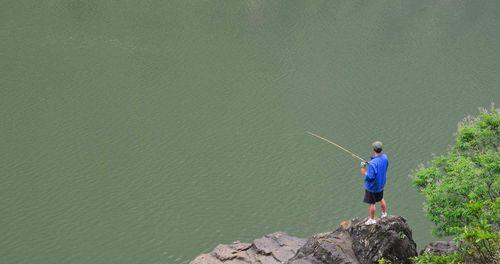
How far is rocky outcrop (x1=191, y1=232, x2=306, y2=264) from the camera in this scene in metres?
11.2

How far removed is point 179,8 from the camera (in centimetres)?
2962

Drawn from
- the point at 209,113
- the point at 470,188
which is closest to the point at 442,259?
the point at 470,188

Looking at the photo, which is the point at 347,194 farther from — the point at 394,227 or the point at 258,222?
the point at 394,227

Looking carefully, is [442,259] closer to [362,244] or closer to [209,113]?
[362,244]

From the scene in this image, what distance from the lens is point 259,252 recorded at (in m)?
11.4

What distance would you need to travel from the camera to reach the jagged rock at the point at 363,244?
26.9 ft

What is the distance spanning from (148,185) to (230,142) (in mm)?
3235

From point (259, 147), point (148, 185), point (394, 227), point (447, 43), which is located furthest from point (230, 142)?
point (447, 43)

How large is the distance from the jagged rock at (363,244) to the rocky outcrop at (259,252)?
190 centimetres

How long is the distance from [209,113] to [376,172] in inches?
473

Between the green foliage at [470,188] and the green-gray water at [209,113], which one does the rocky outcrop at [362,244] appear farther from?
the green-gray water at [209,113]

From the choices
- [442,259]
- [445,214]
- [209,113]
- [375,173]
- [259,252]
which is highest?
[209,113]

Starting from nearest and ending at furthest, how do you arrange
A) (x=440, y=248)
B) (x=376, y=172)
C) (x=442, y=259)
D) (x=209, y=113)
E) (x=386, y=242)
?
(x=442, y=259) → (x=376, y=172) → (x=386, y=242) → (x=440, y=248) → (x=209, y=113)

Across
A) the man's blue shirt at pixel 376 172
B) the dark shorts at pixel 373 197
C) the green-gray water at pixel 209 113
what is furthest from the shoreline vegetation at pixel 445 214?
the green-gray water at pixel 209 113
